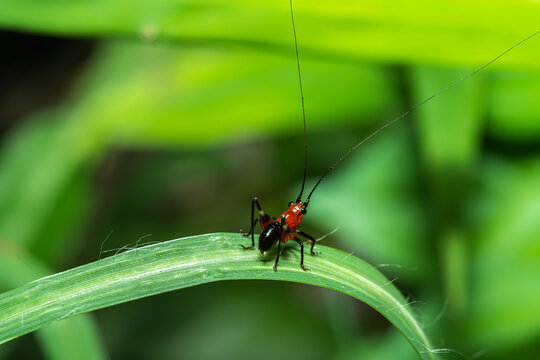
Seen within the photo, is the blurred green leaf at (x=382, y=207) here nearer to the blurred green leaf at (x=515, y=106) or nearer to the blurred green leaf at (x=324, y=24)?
the blurred green leaf at (x=515, y=106)

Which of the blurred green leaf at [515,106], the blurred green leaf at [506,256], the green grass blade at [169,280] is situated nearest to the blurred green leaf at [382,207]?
the blurred green leaf at [506,256]

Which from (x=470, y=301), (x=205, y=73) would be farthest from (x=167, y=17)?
(x=470, y=301)

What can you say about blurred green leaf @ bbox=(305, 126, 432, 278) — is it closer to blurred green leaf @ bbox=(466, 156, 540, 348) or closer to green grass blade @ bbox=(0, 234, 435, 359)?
blurred green leaf @ bbox=(466, 156, 540, 348)

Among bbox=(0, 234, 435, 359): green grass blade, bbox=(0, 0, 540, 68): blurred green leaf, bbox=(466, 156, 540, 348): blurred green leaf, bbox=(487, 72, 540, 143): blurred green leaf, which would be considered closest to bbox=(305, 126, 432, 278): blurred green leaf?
bbox=(466, 156, 540, 348): blurred green leaf

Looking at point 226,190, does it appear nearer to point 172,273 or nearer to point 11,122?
point 11,122

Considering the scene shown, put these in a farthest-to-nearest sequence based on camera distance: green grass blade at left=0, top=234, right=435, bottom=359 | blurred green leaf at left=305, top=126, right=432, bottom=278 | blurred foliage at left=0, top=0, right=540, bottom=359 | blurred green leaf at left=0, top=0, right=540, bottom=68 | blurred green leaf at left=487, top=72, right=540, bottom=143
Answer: blurred green leaf at left=305, top=126, right=432, bottom=278
blurred green leaf at left=487, top=72, right=540, bottom=143
blurred foliage at left=0, top=0, right=540, bottom=359
blurred green leaf at left=0, top=0, right=540, bottom=68
green grass blade at left=0, top=234, right=435, bottom=359

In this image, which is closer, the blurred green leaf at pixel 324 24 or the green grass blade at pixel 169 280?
the green grass blade at pixel 169 280
